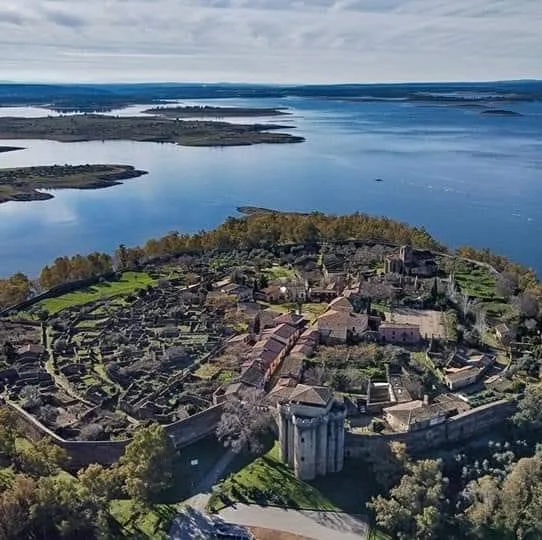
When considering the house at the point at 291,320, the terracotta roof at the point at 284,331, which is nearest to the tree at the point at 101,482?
the terracotta roof at the point at 284,331

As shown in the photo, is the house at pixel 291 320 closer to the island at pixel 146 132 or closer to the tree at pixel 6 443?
the tree at pixel 6 443

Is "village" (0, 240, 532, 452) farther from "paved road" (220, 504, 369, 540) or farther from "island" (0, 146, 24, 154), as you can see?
"island" (0, 146, 24, 154)

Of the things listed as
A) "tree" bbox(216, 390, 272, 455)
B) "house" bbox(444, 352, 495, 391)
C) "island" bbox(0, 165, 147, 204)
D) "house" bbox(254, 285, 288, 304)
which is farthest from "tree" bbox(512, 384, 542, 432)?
"island" bbox(0, 165, 147, 204)

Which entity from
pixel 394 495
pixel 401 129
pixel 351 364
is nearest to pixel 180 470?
pixel 394 495

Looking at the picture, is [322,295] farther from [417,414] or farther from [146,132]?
[146,132]

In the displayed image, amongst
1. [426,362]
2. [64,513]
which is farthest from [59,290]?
[426,362]

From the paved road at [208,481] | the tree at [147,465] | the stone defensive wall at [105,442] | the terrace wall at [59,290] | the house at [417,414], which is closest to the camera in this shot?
the tree at [147,465]
